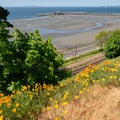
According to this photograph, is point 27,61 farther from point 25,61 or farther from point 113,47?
point 113,47

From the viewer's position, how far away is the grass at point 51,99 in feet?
21.1

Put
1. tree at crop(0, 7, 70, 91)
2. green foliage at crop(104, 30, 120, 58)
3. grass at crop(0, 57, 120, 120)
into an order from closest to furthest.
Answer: grass at crop(0, 57, 120, 120) < tree at crop(0, 7, 70, 91) < green foliage at crop(104, 30, 120, 58)

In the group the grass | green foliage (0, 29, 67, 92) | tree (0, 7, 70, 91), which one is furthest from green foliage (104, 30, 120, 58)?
the grass

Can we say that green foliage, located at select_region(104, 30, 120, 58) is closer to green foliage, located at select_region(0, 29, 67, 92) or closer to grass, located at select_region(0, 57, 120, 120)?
green foliage, located at select_region(0, 29, 67, 92)

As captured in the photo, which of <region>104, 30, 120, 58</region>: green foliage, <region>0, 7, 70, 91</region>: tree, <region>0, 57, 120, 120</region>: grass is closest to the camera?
<region>0, 57, 120, 120</region>: grass

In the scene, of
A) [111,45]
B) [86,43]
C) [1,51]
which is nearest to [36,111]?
[1,51]

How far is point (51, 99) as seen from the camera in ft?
23.4

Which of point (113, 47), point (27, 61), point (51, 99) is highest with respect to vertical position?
point (51, 99)

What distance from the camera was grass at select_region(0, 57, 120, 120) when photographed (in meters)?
6.43

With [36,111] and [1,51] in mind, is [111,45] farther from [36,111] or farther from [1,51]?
[36,111]

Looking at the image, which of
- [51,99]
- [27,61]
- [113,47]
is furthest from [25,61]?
[113,47]

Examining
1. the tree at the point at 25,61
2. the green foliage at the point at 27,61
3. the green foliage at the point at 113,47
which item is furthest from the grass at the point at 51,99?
the green foliage at the point at 113,47

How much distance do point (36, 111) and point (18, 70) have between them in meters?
10.2

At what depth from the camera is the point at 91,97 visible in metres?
6.98
